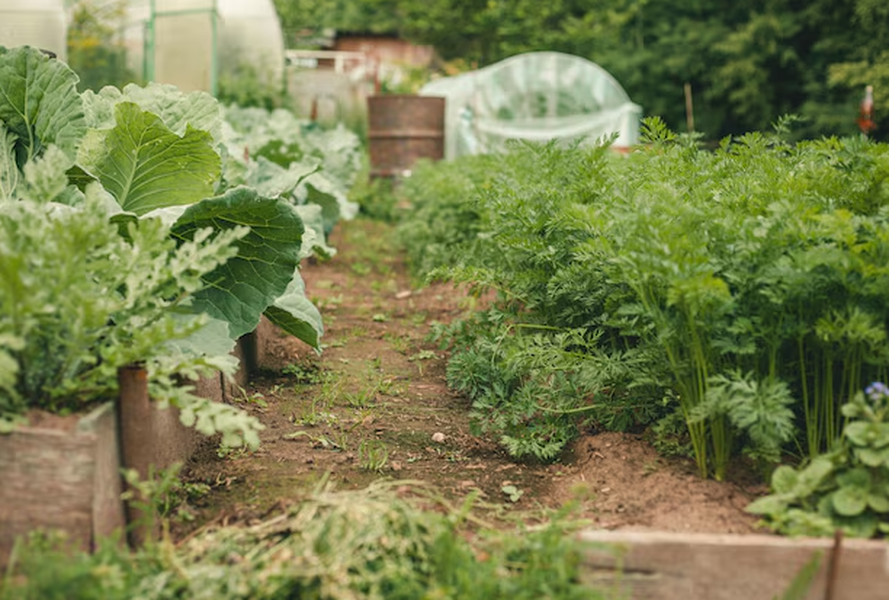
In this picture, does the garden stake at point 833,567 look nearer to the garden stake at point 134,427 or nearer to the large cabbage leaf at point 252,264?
the garden stake at point 134,427

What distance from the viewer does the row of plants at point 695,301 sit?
7.81 ft

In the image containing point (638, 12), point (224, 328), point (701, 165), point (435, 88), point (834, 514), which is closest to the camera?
point (834, 514)

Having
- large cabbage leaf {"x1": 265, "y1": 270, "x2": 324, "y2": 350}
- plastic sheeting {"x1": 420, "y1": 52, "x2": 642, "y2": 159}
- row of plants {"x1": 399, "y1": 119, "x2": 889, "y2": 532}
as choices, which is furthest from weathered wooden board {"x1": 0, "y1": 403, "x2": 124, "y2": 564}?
plastic sheeting {"x1": 420, "y1": 52, "x2": 642, "y2": 159}

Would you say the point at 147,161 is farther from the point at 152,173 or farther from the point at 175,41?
the point at 175,41

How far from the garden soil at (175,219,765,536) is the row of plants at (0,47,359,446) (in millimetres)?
229

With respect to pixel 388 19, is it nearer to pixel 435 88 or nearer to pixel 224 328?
pixel 435 88

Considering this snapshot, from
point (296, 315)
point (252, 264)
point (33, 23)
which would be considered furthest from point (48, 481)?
point (33, 23)

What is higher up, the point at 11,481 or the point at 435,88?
the point at 435,88

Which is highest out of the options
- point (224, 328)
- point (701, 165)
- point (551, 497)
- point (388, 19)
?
point (388, 19)

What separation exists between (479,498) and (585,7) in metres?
24.7

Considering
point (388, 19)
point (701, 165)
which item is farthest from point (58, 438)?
point (388, 19)

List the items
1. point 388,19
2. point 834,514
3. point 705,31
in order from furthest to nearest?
point 388,19 → point 705,31 → point 834,514

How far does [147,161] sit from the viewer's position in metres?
3.23

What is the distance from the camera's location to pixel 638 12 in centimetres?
2550
